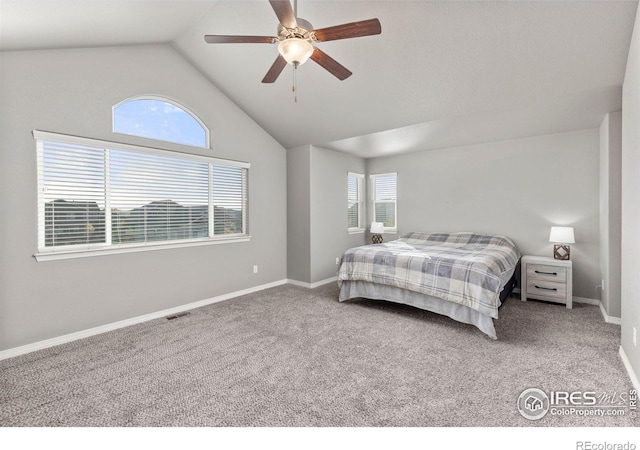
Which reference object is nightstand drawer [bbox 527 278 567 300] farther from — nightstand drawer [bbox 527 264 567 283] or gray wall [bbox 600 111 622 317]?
gray wall [bbox 600 111 622 317]

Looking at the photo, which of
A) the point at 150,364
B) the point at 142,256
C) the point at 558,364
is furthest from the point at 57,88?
the point at 558,364

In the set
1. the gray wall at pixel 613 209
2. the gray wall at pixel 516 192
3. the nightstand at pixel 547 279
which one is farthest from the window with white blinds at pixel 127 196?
the gray wall at pixel 613 209

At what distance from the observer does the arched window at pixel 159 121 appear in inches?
133

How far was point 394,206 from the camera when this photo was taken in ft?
19.2

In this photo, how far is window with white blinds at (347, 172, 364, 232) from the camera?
590cm

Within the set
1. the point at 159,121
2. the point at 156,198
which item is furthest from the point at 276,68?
the point at 156,198

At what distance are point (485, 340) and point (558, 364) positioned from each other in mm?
572

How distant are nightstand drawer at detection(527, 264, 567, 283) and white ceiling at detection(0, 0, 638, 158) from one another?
1.83m

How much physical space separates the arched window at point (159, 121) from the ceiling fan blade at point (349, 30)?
2504 mm

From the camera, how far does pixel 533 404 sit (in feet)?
6.26

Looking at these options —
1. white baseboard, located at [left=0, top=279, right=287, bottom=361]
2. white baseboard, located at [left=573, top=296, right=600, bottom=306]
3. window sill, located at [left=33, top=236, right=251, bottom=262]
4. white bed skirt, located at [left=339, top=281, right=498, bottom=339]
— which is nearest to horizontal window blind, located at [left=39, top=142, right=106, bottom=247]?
window sill, located at [left=33, top=236, right=251, bottom=262]

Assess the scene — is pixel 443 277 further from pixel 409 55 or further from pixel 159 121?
pixel 159 121

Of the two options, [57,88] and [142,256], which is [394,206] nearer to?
[142,256]

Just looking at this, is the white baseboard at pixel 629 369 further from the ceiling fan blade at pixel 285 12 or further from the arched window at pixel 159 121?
the arched window at pixel 159 121
